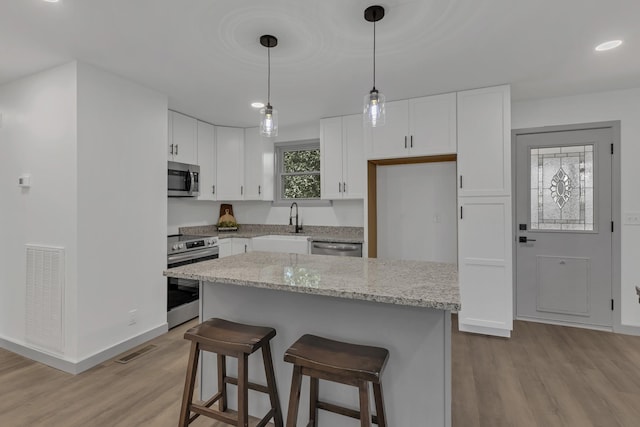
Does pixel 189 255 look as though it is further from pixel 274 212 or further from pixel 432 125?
pixel 432 125

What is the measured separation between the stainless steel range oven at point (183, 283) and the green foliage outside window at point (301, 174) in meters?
1.46

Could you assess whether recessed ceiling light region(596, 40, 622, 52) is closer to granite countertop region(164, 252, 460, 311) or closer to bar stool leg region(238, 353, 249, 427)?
granite countertop region(164, 252, 460, 311)

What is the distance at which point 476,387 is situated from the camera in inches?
91.9

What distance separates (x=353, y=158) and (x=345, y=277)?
248 cm

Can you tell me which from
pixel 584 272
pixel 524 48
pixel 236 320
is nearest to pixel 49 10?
pixel 236 320

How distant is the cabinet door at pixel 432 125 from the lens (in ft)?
10.8

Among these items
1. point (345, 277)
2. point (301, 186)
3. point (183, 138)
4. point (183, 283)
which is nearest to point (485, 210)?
point (345, 277)

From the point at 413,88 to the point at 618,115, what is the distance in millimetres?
2124

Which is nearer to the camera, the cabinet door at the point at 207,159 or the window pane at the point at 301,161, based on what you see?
the cabinet door at the point at 207,159

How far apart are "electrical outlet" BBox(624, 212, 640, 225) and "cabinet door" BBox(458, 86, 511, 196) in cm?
130

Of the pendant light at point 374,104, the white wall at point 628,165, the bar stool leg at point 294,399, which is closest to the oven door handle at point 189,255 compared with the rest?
the bar stool leg at point 294,399

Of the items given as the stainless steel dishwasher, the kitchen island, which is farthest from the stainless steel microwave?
the kitchen island

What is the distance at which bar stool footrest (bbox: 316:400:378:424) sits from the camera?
1617 millimetres

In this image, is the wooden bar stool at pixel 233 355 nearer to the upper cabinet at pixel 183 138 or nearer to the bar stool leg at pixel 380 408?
the bar stool leg at pixel 380 408
